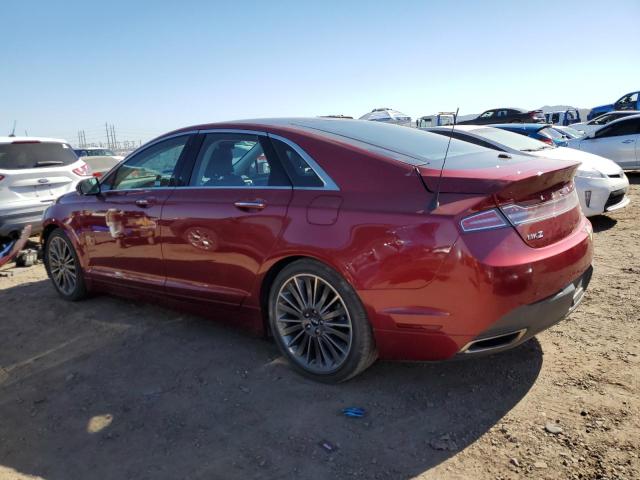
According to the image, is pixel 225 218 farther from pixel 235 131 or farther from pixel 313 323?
pixel 313 323

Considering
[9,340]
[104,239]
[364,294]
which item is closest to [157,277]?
[104,239]

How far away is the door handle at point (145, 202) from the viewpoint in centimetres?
406

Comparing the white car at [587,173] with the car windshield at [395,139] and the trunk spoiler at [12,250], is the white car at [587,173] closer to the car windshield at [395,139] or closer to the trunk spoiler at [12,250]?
the car windshield at [395,139]

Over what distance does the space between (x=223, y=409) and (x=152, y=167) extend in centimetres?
221

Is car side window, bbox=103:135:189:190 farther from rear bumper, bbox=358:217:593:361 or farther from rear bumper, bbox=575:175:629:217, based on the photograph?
rear bumper, bbox=575:175:629:217

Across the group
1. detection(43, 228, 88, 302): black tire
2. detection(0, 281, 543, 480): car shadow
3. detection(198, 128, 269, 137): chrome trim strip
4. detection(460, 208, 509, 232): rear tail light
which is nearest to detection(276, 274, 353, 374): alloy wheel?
detection(0, 281, 543, 480): car shadow

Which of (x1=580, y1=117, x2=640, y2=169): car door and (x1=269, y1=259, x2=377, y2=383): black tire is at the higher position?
(x1=580, y1=117, x2=640, y2=169): car door

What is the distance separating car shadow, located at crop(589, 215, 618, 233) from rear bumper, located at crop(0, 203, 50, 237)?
7.38 metres

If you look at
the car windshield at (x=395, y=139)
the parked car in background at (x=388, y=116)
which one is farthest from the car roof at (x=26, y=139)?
the parked car in background at (x=388, y=116)

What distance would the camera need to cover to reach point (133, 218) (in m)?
4.21

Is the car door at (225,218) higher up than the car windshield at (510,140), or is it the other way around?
the car windshield at (510,140)

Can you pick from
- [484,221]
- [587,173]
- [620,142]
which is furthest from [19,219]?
[620,142]

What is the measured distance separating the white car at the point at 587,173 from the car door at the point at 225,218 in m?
3.49

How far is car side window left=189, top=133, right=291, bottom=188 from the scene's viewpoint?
3.42 m
